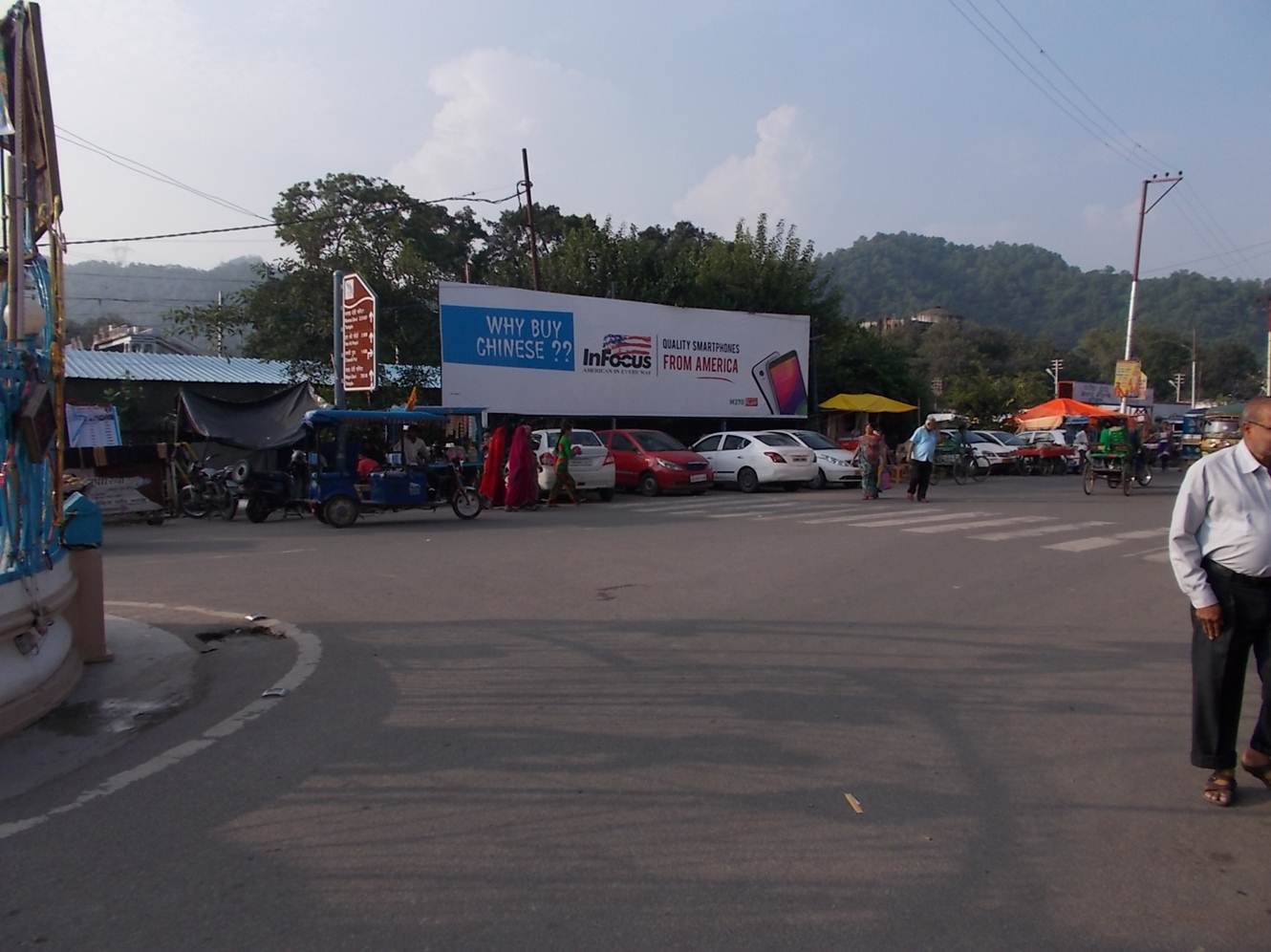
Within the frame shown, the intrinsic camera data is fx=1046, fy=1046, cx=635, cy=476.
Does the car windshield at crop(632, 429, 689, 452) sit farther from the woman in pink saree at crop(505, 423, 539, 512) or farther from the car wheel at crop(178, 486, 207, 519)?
the car wheel at crop(178, 486, 207, 519)

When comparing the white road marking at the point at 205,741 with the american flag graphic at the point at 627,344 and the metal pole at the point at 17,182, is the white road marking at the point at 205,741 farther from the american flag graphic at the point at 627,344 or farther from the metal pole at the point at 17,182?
the american flag graphic at the point at 627,344

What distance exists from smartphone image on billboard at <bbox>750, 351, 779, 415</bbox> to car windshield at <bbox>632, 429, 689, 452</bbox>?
9207mm

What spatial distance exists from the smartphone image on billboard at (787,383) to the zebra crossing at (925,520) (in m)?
12.6

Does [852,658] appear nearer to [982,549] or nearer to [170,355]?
[982,549]

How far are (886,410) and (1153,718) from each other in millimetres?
30914

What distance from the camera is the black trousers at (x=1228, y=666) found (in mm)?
4500

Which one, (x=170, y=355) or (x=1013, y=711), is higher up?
(x=170, y=355)

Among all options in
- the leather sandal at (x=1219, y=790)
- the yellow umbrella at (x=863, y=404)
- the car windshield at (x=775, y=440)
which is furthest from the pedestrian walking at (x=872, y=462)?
the leather sandal at (x=1219, y=790)

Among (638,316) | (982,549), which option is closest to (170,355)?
(638,316)

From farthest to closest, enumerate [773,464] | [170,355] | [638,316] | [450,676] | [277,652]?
[170,355], [638,316], [773,464], [277,652], [450,676]

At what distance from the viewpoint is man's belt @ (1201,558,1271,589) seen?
4.45m

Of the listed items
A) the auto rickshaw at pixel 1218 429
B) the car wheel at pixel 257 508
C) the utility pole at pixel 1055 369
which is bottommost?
the car wheel at pixel 257 508

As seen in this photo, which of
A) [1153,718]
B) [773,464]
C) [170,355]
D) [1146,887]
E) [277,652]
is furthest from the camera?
[170,355]

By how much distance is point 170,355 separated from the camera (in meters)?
36.0
